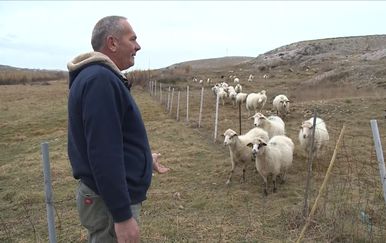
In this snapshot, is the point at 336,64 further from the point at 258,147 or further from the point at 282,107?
the point at 258,147

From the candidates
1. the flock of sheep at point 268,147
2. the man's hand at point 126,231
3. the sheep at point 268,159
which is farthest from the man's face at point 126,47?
the sheep at point 268,159

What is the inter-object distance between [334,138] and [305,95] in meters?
14.0

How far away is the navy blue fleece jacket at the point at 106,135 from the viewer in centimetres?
238

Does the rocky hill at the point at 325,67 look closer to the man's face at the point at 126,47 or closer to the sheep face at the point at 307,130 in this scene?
the sheep face at the point at 307,130

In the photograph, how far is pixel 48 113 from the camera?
25797 millimetres

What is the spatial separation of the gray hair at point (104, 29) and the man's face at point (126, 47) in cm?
4

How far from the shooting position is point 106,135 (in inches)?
94.0

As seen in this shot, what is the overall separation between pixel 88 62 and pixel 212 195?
252 inches

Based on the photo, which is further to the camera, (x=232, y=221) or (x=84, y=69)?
(x=232, y=221)

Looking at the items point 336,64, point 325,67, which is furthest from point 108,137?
point 336,64

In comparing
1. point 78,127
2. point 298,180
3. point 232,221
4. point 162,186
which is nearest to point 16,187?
point 162,186

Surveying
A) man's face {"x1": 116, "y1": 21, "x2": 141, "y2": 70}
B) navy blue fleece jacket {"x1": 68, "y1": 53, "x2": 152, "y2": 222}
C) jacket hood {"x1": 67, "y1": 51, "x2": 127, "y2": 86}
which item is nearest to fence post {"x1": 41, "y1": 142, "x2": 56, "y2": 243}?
navy blue fleece jacket {"x1": 68, "y1": 53, "x2": 152, "y2": 222}

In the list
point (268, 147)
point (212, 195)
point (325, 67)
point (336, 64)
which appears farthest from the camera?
point (325, 67)

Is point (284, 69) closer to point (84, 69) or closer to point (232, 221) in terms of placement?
point (232, 221)
